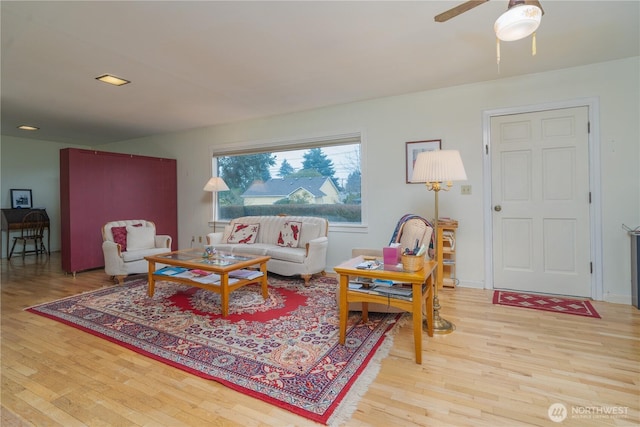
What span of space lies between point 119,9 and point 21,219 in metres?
6.18

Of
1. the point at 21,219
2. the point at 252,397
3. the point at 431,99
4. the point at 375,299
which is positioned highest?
the point at 431,99

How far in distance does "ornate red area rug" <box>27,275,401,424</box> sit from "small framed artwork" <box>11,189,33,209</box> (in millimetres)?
4596

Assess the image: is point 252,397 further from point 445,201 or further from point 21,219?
point 21,219

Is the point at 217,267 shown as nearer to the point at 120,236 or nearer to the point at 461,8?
the point at 120,236

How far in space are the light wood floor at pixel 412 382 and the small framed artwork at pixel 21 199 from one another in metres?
5.26

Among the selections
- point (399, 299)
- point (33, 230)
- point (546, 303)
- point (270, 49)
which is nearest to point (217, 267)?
point (399, 299)

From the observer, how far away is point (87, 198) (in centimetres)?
483

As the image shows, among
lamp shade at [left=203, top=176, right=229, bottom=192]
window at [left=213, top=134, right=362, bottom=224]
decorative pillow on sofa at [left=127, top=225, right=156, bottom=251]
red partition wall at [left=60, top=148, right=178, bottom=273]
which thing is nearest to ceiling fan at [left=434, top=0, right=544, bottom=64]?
window at [left=213, top=134, right=362, bottom=224]

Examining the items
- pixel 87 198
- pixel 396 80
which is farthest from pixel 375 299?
pixel 87 198

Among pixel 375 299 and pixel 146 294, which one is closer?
pixel 375 299

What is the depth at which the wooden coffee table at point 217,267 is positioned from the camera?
2824 millimetres

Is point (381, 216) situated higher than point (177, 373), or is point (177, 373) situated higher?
point (381, 216)

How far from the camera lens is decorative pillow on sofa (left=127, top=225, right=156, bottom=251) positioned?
4391 mm

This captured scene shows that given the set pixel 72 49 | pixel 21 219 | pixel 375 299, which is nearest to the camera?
pixel 375 299
